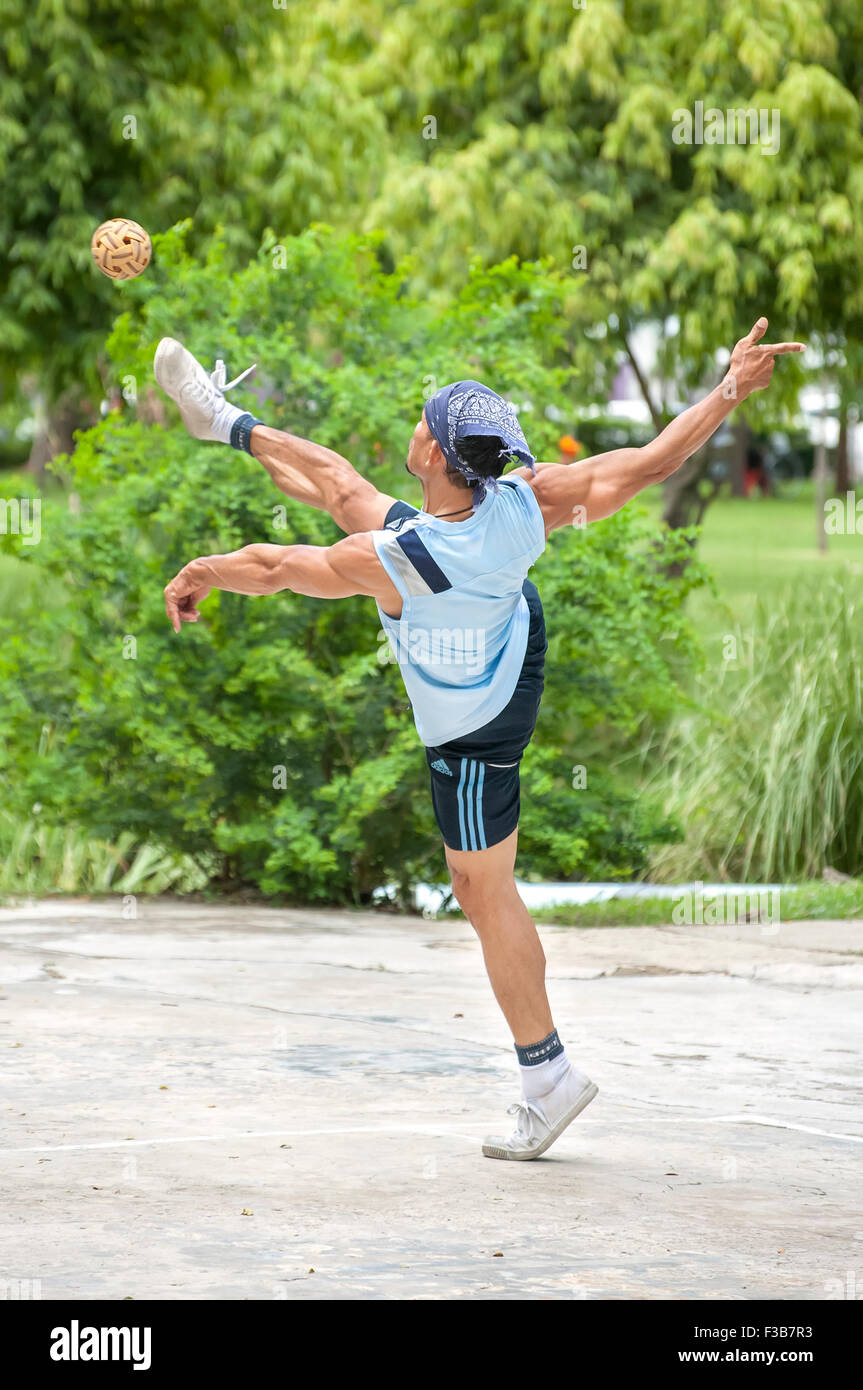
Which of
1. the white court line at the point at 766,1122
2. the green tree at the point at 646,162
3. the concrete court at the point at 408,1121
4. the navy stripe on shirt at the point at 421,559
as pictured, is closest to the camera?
the concrete court at the point at 408,1121

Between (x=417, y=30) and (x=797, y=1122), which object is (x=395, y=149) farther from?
(x=797, y=1122)

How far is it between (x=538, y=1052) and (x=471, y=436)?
1.50 m

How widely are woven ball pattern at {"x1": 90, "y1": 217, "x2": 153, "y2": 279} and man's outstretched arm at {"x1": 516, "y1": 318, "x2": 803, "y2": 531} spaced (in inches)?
69.8

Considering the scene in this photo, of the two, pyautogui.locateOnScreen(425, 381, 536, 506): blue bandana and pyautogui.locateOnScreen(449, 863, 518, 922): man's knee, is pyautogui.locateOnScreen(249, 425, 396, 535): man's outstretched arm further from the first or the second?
pyautogui.locateOnScreen(449, 863, 518, 922): man's knee

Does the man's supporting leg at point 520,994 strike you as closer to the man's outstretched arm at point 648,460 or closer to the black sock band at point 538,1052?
the black sock band at point 538,1052

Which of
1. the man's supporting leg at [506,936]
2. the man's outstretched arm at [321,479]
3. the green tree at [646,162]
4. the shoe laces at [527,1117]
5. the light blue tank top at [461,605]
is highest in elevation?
the green tree at [646,162]

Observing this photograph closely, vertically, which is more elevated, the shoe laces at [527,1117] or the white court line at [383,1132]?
the shoe laces at [527,1117]

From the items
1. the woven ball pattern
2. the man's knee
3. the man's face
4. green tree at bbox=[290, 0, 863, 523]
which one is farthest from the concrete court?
green tree at bbox=[290, 0, 863, 523]

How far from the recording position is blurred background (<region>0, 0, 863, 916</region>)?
8531 mm

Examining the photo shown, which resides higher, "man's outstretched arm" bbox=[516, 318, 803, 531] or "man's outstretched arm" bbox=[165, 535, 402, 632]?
"man's outstretched arm" bbox=[516, 318, 803, 531]

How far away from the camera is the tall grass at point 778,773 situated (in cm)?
947

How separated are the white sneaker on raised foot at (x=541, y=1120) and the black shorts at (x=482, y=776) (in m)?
0.63

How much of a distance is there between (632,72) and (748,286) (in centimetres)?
192

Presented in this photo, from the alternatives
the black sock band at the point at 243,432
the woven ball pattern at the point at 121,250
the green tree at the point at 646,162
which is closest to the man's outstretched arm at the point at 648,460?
the black sock band at the point at 243,432
